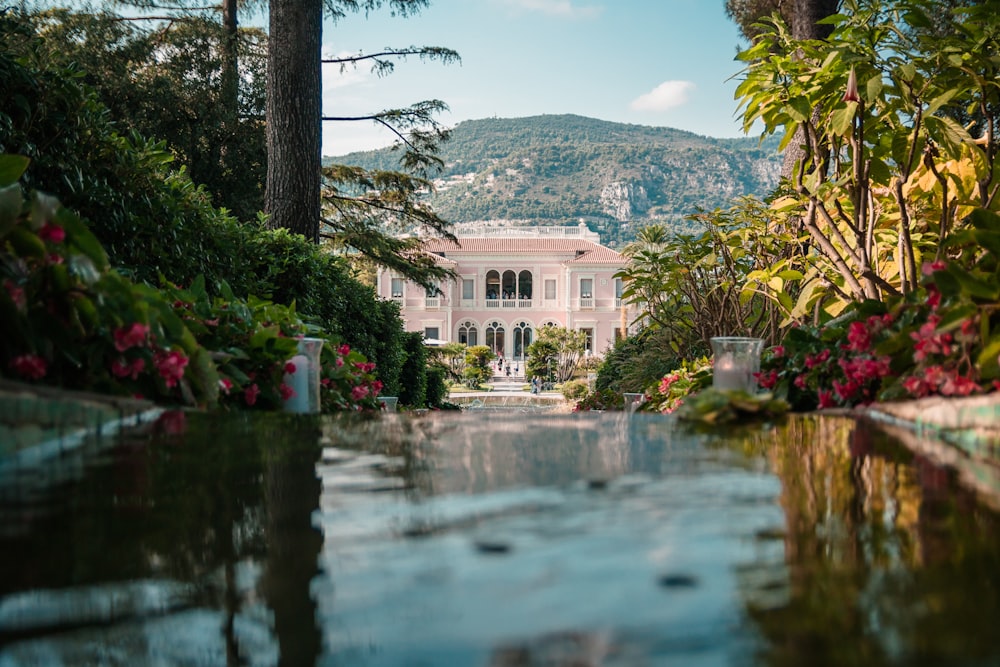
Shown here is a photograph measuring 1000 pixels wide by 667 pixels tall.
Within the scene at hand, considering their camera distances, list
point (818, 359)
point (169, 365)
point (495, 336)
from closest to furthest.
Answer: point (169, 365) → point (818, 359) → point (495, 336)

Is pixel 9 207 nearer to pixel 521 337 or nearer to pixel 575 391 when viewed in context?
pixel 575 391

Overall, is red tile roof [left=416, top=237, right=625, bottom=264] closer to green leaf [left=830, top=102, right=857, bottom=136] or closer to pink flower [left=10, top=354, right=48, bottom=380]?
green leaf [left=830, top=102, right=857, bottom=136]

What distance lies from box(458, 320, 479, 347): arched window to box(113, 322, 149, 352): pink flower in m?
40.4

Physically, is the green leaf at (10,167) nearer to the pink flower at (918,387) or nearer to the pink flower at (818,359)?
the pink flower at (918,387)

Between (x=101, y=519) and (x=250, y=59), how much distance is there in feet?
39.8

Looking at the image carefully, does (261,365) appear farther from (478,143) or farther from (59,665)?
(478,143)

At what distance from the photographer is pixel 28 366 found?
1144mm

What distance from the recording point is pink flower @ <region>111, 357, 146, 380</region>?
1.38 meters

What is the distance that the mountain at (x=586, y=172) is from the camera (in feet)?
229

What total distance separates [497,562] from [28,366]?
855 millimetres

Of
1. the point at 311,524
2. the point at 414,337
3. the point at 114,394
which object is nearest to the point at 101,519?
the point at 311,524

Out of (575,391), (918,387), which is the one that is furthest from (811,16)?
(575,391)

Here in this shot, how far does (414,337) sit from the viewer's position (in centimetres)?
995

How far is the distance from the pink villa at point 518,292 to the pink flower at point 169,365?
123 feet
